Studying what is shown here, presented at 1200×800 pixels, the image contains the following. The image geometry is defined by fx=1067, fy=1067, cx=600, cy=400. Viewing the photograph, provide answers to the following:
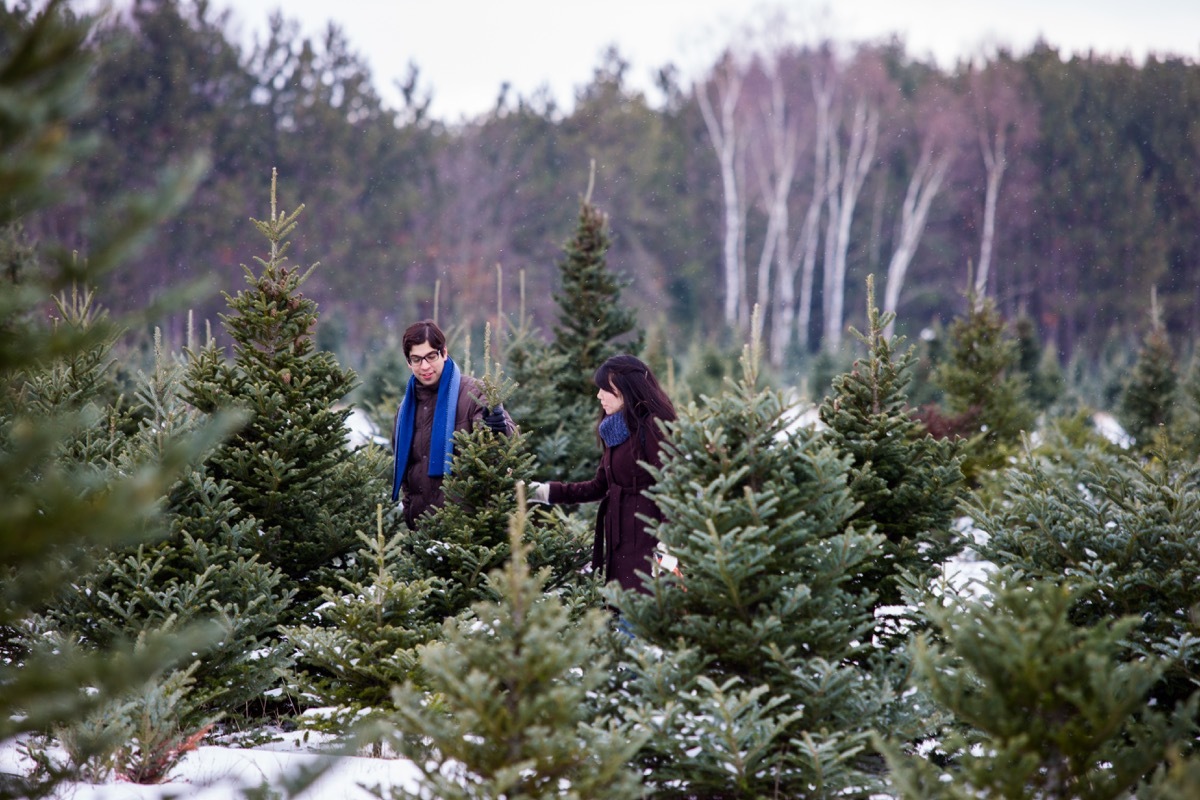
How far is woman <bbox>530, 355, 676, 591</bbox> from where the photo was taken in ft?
18.4

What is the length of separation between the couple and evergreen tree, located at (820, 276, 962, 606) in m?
0.98

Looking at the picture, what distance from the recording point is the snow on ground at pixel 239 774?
4168 millimetres

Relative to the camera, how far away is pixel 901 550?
5.32m

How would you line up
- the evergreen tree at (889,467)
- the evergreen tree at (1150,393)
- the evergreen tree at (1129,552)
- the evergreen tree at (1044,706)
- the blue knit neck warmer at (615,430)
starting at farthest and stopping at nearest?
the evergreen tree at (1150,393) < the blue knit neck warmer at (615,430) < the evergreen tree at (889,467) < the evergreen tree at (1129,552) < the evergreen tree at (1044,706)

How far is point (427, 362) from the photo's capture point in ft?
21.4

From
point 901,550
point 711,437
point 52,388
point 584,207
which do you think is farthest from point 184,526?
point 584,207

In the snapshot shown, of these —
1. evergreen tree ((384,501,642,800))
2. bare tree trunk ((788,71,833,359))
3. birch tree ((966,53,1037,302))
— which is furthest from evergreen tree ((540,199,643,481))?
birch tree ((966,53,1037,302))

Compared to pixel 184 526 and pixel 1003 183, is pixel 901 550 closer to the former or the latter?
pixel 184 526

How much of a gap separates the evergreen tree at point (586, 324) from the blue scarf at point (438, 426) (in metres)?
3.90

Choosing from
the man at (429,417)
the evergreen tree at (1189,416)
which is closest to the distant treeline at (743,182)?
the evergreen tree at (1189,416)

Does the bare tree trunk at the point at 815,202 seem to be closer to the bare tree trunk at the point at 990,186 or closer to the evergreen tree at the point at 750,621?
the bare tree trunk at the point at 990,186

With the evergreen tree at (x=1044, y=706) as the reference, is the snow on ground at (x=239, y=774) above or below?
below

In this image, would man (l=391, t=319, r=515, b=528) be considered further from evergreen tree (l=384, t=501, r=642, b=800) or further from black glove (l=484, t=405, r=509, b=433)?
evergreen tree (l=384, t=501, r=642, b=800)

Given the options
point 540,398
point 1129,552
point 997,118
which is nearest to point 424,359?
point 540,398
